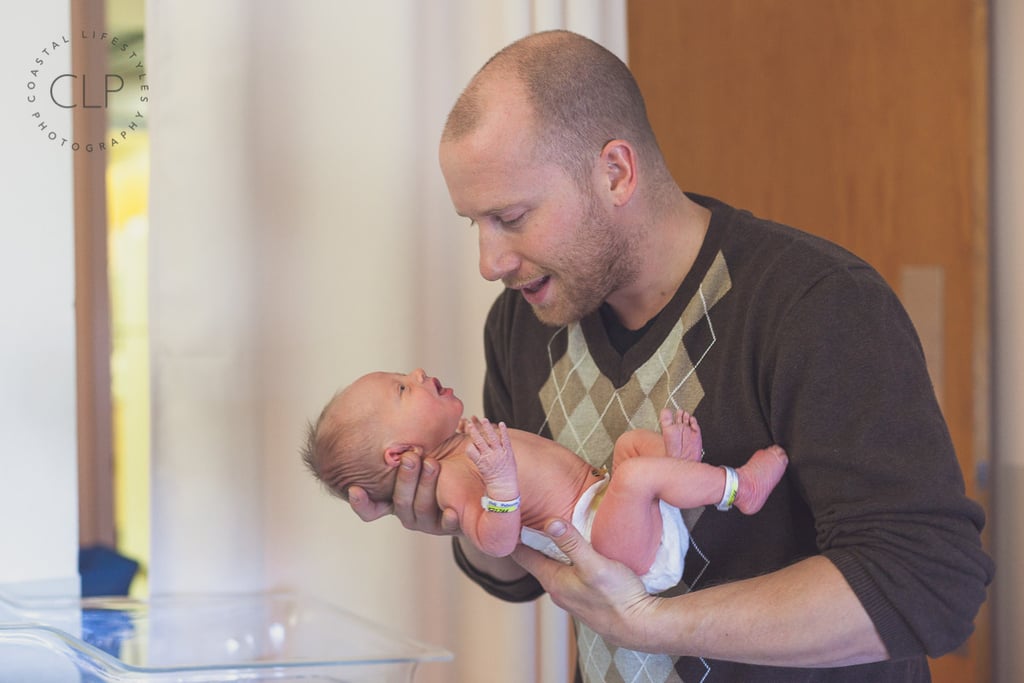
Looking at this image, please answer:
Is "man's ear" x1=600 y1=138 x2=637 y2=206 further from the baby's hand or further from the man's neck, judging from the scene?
the baby's hand

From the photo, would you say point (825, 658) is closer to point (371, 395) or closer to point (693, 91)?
point (371, 395)

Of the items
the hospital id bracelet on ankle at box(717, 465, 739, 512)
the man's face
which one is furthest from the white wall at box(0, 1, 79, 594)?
the hospital id bracelet on ankle at box(717, 465, 739, 512)

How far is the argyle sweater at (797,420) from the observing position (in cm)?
118

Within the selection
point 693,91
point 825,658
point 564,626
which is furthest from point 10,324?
point 693,91

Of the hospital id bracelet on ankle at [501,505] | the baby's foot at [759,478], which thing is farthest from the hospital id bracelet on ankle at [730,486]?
the hospital id bracelet on ankle at [501,505]

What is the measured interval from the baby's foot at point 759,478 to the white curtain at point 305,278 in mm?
938

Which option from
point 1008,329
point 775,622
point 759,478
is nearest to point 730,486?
point 759,478

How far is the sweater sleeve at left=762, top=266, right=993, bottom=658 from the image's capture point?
117 centimetres

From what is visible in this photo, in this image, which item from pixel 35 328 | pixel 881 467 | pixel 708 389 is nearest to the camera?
pixel 881 467

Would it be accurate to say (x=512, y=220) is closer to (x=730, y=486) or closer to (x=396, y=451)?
(x=396, y=451)

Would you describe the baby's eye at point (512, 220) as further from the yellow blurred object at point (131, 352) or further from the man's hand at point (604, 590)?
the yellow blurred object at point (131, 352)

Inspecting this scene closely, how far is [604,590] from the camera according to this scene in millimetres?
1290

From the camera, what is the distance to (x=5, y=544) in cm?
186

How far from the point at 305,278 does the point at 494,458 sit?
0.89 m
